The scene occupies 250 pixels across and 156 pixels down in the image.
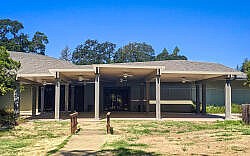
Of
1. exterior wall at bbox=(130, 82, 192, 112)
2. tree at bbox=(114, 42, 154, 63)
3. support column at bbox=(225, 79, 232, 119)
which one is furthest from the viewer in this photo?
tree at bbox=(114, 42, 154, 63)

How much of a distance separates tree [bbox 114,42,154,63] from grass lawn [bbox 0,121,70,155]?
205ft

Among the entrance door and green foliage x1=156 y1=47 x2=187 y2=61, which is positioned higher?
green foliage x1=156 y1=47 x2=187 y2=61

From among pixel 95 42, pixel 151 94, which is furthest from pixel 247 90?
pixel 95 42

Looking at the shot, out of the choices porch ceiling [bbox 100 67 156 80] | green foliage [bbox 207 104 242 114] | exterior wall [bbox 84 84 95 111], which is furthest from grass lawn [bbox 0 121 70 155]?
green foliage [bbox 207 104 242 114]

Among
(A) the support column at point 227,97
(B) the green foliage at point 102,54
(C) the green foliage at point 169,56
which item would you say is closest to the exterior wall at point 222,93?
(A) the support column at point 227,97

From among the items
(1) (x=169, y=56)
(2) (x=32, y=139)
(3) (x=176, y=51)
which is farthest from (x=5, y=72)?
(3) (x=176, y=51)

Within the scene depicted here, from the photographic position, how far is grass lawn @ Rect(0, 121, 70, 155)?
891 cm

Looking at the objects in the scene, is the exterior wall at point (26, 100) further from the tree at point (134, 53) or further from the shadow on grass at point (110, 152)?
the tree at point (134, 53)

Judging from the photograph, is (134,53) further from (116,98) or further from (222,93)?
(222,93)

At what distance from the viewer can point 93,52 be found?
78.1 m

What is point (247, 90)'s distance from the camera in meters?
28.6

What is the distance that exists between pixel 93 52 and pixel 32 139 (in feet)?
221

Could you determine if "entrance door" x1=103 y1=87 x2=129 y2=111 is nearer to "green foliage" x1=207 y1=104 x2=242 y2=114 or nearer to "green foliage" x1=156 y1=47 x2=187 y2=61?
"green foliage" x1=207 y1=104 x2=242 y2=114

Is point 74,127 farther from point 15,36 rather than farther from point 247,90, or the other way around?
point 15,36
